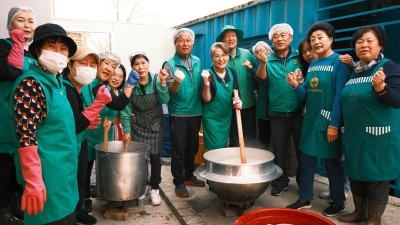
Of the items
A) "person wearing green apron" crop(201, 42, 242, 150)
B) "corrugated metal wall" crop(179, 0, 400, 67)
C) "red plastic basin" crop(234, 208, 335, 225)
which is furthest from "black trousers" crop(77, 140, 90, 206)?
"corrugated metal wall" crop(179, 0, 400, 67)

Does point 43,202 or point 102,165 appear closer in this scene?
point 43,202

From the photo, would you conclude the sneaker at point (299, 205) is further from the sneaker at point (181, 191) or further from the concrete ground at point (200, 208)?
the sneaker at point (181, 191)

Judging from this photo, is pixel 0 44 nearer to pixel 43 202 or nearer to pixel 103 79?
pixel 103 79

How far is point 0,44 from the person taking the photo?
98.0 inches

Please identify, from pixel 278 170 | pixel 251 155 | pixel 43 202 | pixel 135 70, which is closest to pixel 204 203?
pixel 251 155

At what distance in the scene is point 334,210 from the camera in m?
3.27

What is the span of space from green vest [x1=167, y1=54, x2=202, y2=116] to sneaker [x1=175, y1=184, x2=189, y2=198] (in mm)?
968

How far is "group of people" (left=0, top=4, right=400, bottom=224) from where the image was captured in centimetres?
189

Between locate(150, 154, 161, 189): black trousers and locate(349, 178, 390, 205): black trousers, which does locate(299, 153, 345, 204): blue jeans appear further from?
locate(150, 154, 161, 189): black trousers

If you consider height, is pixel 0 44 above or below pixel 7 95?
above

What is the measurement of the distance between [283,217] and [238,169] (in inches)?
22.4

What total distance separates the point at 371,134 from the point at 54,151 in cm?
260

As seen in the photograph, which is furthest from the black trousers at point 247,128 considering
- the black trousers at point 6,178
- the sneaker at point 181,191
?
the black trousers at point 6,178

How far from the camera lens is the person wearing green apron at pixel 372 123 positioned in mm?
2703
